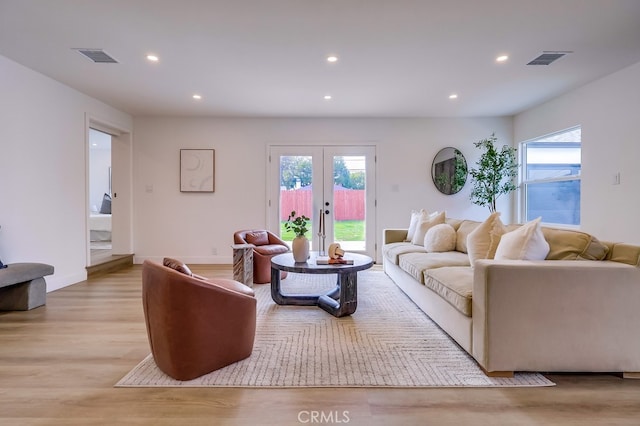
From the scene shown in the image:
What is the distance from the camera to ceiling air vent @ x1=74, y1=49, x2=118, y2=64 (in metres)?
3.09

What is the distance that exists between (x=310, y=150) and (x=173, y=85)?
2319 mm

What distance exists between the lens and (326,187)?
5.54 meters

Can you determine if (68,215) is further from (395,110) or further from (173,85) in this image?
(395,110)

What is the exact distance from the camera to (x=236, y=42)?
2883mm

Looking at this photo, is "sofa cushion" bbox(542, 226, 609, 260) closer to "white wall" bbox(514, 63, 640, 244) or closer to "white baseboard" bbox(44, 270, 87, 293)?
"white wall" bbox(514, 63, 640, 244)

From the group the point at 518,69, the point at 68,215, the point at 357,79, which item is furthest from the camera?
the point at 68,215

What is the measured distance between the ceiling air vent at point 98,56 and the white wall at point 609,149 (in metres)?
5.48

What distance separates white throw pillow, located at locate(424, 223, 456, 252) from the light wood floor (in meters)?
1.82

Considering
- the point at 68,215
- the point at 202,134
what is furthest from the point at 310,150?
the point at 68,215

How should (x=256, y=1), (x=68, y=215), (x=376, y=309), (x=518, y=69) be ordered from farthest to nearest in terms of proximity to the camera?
1. (x=68, y=215)
2. (x=518, y=69)
3. (x=376, y=309)
4. (x=256, y=1)

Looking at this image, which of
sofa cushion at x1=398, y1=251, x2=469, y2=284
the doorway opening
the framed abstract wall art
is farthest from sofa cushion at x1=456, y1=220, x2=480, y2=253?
the doorway opening

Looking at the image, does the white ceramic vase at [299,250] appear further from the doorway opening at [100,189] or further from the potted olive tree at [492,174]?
the doorway opening at [100,189]

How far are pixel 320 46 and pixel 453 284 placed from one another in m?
2.34

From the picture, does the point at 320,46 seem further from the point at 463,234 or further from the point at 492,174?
the point at 492,174
